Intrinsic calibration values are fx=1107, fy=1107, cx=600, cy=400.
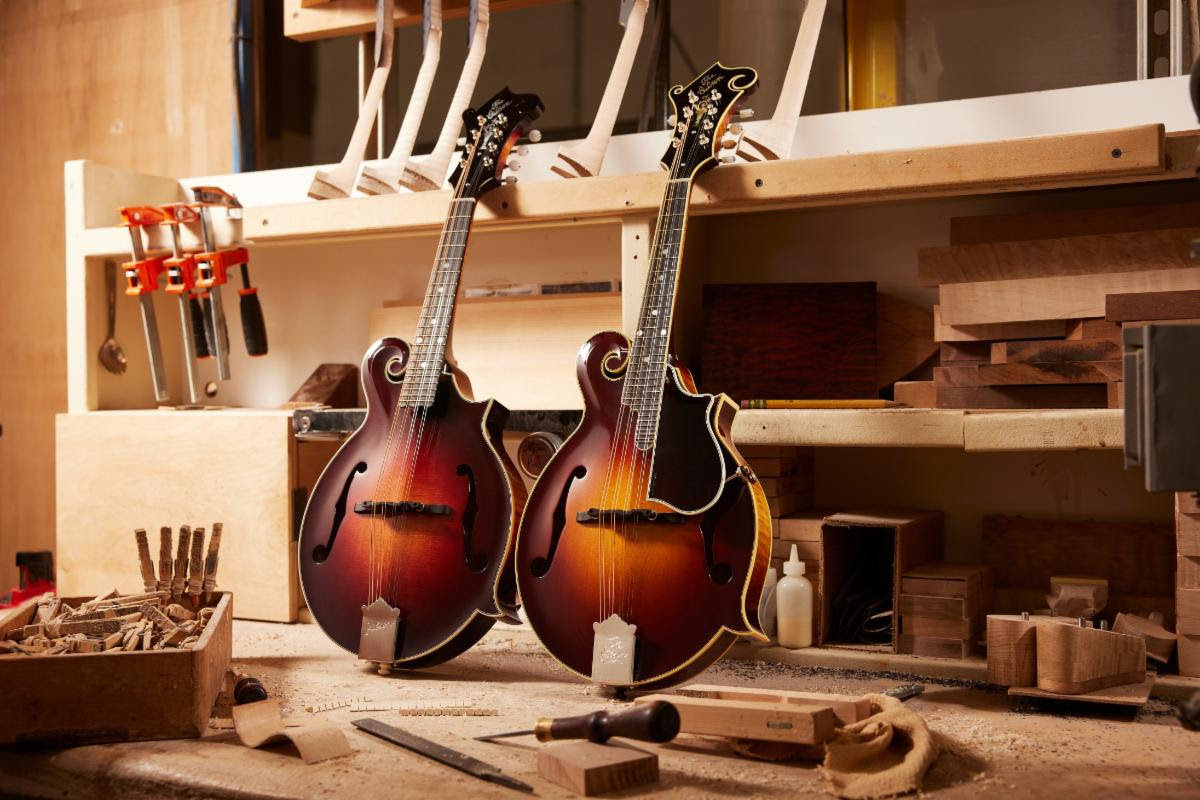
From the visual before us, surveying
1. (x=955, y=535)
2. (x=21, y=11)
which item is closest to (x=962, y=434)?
(x=955, y=535)

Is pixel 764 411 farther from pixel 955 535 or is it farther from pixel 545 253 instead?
pixel 545 253

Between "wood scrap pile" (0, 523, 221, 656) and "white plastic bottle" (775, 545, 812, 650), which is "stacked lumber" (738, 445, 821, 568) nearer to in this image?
"white plastic bottle" (775, 545, 812, 650)

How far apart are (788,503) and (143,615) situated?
1.36 metres

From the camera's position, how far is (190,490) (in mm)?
2838

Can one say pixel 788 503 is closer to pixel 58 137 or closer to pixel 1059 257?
pixel 1059 257

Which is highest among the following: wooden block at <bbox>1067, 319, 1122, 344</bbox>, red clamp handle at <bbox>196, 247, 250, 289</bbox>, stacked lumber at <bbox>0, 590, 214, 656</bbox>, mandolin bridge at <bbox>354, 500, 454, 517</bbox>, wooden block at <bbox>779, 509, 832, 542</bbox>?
red clamp handle at <bbox>196, 247, 250, 289</bbox>

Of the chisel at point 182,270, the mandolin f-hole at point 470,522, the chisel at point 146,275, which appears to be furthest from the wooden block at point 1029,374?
the chisel at point 146,275

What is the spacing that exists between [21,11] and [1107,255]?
12.1 ft

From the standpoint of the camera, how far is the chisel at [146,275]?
2930 millimetres

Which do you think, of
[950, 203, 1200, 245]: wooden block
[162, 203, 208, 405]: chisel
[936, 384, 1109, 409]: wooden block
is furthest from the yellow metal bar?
[162, 203, 208, 405]: chisel

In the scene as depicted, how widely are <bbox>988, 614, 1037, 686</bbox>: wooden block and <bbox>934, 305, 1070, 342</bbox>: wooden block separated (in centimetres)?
60

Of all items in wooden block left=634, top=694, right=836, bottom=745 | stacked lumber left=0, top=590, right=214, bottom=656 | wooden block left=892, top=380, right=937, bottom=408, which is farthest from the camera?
wooden block left=892, top=380, right=937, bottom=408

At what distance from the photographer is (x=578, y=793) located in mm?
1529

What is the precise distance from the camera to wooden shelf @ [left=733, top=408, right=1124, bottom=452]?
2.01 m
